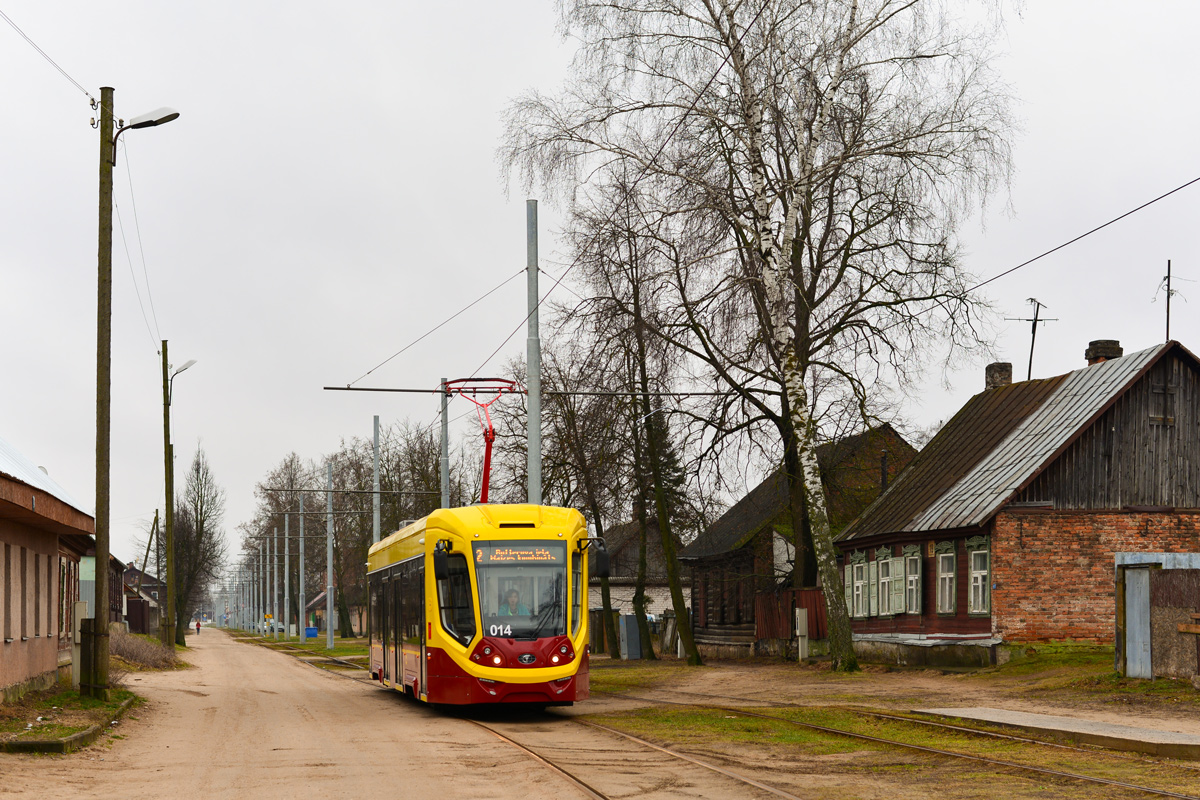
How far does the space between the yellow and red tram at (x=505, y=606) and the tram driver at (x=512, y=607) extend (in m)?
0.01

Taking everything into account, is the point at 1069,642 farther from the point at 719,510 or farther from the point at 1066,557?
the point at 719,510

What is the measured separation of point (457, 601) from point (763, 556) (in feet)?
104

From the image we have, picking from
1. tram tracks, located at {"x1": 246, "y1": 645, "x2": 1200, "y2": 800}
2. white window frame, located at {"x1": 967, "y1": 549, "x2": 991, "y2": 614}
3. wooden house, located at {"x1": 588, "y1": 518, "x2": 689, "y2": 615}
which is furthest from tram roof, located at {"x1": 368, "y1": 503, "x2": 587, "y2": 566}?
wooden house, located at {"x1": 588, "y1": 518, "x2": 689, "y2": 615}

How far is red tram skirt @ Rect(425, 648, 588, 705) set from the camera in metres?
18.9

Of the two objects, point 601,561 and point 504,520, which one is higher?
point 504,520

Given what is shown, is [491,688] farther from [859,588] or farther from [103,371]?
[859,588]

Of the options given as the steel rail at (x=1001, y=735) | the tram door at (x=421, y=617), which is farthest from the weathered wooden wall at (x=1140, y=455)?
the tram door at (x=421, y=617)

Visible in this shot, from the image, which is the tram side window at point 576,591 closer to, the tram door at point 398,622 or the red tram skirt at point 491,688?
the red tram skirt at point 491,688

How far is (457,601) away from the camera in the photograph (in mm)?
19484

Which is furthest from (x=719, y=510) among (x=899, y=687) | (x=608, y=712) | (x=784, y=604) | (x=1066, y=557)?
(x=608, y=712)

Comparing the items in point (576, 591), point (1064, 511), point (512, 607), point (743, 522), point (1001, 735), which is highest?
point (1064, 511)

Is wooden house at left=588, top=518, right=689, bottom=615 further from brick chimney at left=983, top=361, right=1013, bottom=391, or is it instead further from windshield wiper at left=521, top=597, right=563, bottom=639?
windshield wiper at left=521, top=597, right=563, bottom=639

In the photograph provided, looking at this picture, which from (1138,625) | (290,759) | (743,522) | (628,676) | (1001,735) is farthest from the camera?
(743,522)

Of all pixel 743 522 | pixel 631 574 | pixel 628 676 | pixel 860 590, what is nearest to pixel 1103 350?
pixel 860 590
